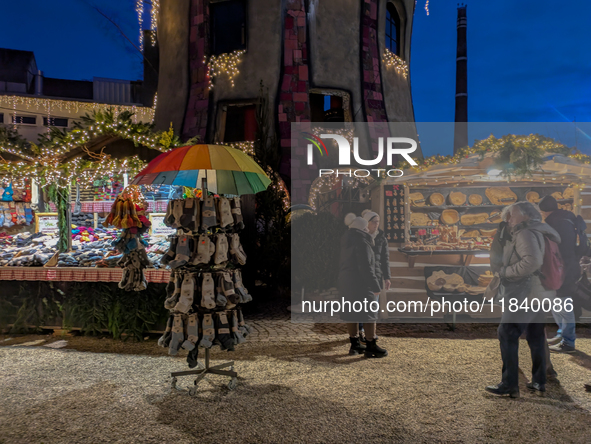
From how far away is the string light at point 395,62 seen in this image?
16.1 metres

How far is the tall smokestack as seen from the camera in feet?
79.3

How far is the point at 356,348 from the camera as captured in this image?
5.97 m

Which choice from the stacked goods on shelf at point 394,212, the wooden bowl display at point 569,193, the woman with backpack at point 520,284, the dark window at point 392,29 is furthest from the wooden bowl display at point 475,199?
the dark window at point 392,29

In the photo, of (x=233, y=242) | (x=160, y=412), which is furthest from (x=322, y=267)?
(x=160, y=412)

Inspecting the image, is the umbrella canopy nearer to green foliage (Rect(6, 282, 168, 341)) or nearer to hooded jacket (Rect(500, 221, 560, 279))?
green foliage (Rect(6, 282, 168, 341))

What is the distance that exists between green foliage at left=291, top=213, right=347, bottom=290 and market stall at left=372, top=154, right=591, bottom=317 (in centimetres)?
251

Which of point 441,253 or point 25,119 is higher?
point 25,119

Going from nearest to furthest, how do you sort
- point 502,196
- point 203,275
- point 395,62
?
point 203,275
point 502,196
point 395,62

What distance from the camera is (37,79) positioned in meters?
28.0

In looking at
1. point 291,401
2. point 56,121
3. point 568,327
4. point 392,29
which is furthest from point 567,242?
point 56,121

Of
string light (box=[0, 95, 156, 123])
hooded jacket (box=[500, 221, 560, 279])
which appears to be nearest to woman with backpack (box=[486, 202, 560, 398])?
hooded jacket (box=[500, 221, 560, 279])

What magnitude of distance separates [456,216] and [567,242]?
1.82m

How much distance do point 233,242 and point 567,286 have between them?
4.97 metres

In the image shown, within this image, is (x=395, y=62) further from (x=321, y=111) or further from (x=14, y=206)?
(x=14, y=206)
